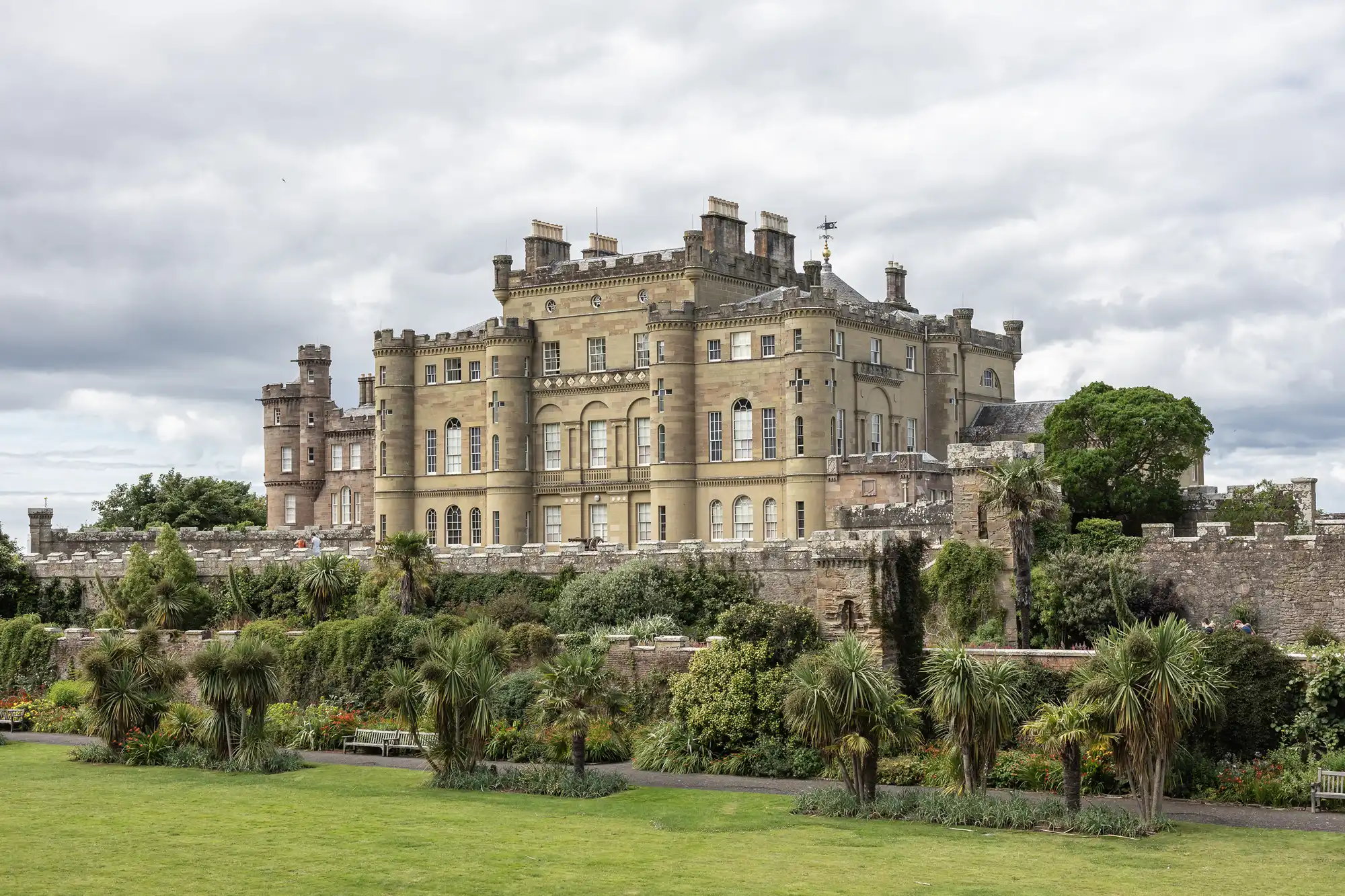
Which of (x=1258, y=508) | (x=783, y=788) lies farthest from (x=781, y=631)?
(x=1258, y=508)

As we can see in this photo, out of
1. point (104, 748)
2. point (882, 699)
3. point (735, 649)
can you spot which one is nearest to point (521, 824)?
point (882, 699)

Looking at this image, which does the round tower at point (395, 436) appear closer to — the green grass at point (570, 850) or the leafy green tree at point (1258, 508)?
the leafy green tree at point (1258, 508)

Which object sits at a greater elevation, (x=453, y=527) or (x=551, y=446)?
(x=551, y=446)

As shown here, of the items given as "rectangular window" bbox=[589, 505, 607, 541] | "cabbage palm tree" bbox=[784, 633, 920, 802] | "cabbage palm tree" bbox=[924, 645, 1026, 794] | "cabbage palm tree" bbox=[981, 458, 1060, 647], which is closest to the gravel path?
"cabbage palm tree" bbox=[924, 645, 1026, 794]

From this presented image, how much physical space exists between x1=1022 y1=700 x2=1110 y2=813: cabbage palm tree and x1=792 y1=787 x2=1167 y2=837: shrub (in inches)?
15.2

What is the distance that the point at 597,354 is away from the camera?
6297 cm

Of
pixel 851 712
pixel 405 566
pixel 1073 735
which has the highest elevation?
pixel 405 566

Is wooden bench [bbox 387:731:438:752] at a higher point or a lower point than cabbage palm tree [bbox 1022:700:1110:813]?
lower

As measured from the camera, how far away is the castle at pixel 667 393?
57.7 metres

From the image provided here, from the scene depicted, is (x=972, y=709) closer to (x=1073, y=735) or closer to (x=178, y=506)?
(x=1073, y=735)

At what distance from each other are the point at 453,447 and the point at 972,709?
3966 centimetres

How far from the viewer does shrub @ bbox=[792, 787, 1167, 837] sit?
26703mm

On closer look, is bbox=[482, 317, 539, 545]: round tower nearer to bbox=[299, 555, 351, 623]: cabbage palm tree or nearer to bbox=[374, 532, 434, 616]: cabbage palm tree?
bbox=[299, 555, 351, 623]: cabbage palm tree

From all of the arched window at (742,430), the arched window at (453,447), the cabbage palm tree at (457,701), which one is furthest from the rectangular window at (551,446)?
the cabbage palm tree at (457,701)
